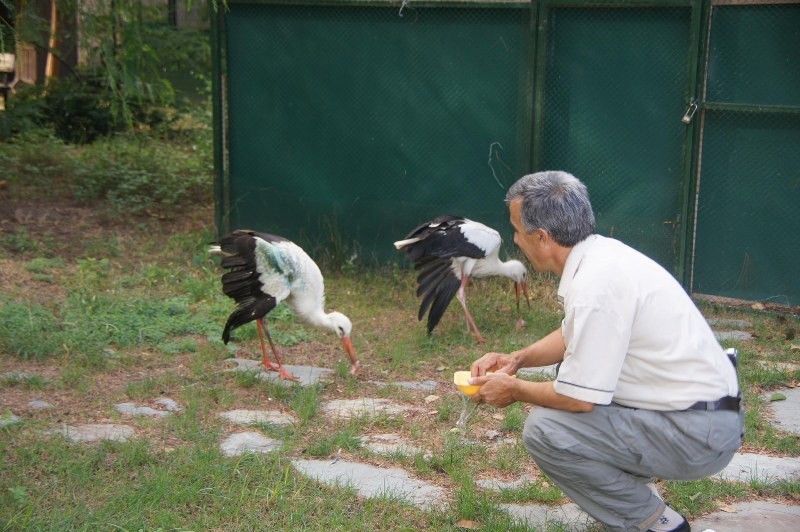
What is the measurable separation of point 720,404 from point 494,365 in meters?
0.89

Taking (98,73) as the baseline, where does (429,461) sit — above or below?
below

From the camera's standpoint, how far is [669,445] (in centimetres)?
349

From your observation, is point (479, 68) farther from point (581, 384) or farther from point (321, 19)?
Result: point (581, 384)

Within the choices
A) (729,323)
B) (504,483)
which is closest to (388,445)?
(504,483)

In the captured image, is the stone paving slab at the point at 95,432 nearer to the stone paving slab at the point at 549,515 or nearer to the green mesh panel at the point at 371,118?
the stone paving slab at the point at 549,515

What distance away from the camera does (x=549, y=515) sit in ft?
13.4

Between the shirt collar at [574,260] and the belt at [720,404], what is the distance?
1.96 feet

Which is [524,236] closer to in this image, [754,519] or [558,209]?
[558,209]

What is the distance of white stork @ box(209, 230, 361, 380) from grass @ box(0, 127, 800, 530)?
0.92 feet

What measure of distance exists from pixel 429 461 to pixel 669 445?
1406 millimetres

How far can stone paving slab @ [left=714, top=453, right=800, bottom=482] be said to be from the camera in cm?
446

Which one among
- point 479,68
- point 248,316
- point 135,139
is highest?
point 479,68

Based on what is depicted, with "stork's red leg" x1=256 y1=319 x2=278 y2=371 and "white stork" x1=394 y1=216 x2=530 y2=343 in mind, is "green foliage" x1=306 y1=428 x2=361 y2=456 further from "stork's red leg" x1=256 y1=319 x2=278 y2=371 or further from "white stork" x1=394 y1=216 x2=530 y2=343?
"white stork" x1=394 y1=216 x2=530 y2=343

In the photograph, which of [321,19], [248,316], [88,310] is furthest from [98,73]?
[248,316]
